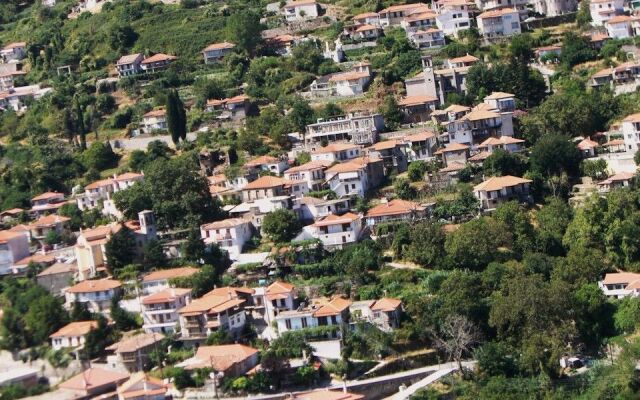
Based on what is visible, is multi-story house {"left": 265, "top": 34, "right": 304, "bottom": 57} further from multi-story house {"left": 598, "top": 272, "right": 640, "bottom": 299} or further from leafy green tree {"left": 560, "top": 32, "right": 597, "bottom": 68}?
multi-story house {"left": 598, "top": 272, "right": 640, "bottom": 299}

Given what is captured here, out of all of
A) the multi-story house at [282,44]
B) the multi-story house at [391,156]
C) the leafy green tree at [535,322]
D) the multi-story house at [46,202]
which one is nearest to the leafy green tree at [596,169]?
the multi-story house at [391,156]

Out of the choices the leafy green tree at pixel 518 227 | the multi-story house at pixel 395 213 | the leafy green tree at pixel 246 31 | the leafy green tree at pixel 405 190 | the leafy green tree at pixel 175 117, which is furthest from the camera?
the leafy green tree at pixel 246 31

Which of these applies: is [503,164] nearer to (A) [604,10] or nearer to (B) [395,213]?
(B) [395,213]

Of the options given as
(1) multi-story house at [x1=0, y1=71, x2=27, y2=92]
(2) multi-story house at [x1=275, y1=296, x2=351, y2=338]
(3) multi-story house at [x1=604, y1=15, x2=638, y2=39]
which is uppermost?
(1) multi-story house at [x1=0, y1=71, x2=27, y2=92]

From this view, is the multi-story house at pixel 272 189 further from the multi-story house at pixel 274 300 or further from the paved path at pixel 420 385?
the paved path at pixel 420 385

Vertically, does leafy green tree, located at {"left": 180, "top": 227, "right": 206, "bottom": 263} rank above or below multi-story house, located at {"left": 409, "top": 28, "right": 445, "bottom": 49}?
below

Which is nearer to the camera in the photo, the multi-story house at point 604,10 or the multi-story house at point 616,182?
the multi-story house at point 616,182

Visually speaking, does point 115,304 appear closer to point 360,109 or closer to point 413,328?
point 413,328

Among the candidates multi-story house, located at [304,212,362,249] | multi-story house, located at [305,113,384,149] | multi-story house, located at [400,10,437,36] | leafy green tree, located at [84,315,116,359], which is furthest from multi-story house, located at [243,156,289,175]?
multi-story house, located at [400,10,437,36]

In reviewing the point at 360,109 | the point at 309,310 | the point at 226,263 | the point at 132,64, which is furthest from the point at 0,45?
the point at 309,310
